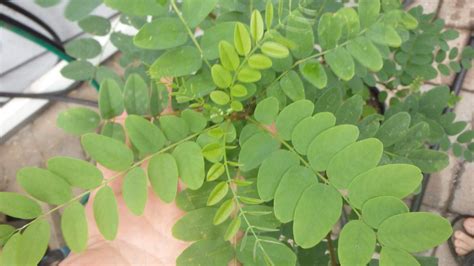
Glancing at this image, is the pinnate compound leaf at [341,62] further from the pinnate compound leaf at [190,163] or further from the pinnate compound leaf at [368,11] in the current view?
the pinnate compound leaf at [190,163]

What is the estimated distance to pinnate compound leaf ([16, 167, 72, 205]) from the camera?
2.36ft

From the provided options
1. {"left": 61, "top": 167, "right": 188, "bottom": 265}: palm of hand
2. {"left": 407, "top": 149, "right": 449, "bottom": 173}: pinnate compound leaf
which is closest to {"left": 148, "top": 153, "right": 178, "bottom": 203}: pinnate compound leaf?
{"left": 61, "top": 167, "right": 188, "bottom": 265}: palm of hand

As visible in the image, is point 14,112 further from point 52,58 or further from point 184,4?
point 184,4

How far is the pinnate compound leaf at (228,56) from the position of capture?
2.27ft

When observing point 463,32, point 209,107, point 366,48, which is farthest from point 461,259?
point 209,107

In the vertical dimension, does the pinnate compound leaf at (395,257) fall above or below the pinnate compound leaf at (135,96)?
below

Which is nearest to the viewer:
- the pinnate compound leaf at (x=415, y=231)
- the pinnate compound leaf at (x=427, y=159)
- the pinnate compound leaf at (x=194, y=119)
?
the pinnate compound leaf at (x=415, y=231)

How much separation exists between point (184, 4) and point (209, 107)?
18 cm

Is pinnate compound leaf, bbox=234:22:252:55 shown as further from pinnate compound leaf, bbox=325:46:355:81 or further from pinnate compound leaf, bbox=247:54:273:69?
pinnate compound leaf, bbox=325:46:355:81

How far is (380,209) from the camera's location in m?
0.63

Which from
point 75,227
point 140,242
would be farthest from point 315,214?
point 140,242

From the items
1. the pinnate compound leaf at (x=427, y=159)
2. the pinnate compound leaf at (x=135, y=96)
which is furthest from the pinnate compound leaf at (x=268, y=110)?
the pinnate compound leaf at (x=427, y=159)

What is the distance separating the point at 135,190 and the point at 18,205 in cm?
18

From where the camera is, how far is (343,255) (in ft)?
2.08
